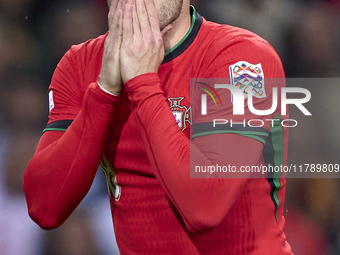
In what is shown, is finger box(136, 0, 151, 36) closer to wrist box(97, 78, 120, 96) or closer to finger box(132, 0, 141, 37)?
finger box(132, 0, 141, 37)

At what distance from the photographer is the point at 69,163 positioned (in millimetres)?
1229

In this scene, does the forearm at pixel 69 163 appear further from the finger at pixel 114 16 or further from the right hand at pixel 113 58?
the finger at pixel 114 16

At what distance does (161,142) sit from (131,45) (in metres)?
0.26

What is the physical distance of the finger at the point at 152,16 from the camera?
117cm

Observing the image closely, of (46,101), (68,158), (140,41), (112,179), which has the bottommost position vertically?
(46,101)

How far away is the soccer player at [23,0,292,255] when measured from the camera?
1.05 m

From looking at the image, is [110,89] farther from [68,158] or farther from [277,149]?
[277,149]

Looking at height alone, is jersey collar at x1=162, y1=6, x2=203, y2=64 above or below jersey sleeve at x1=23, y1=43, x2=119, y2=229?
above

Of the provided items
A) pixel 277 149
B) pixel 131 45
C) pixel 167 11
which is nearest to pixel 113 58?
pixel 131 45

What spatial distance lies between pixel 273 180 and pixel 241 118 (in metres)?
0.28

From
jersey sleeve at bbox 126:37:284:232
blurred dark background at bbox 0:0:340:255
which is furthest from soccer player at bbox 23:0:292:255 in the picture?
blurred dark background at bbox 0:0:340:255

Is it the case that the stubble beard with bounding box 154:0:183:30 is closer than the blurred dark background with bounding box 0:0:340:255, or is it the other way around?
the stubble beard with bounding box 154:0:183:30

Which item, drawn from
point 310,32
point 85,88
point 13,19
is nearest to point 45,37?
point 13,19

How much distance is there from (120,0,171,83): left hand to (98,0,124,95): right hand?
0.01 m
